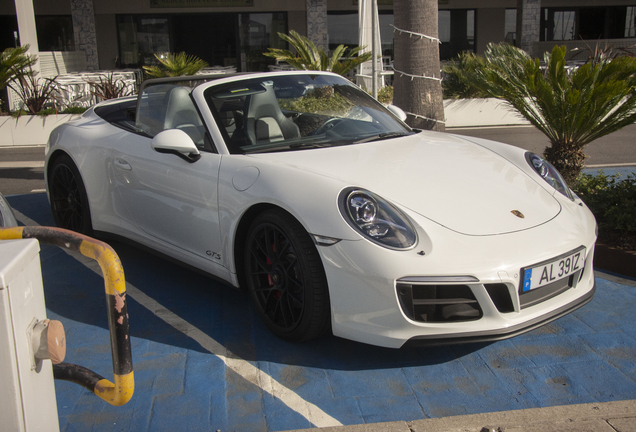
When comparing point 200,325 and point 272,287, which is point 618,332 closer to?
point 272,287

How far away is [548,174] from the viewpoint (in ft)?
11.9

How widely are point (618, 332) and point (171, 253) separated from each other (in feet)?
8.86

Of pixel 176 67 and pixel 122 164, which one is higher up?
pixel 176 67

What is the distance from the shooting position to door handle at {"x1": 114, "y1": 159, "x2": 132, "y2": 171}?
13.3ft

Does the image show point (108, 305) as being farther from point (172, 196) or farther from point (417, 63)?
point (417, 63)

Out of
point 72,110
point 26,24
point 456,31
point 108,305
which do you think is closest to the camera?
point 108,305

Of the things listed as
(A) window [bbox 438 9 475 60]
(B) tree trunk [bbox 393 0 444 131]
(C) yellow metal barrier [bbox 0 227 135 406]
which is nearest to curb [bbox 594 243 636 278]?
(B) tree trunk [bbox 393 0 444 131]

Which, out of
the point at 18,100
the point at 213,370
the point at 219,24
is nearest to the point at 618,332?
the point at 213,370

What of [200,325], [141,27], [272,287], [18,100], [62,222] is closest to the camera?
[272,287]

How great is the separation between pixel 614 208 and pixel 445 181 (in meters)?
2.02

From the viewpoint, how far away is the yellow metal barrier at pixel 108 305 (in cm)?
171

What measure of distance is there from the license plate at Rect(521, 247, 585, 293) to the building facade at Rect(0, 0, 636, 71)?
16.1m

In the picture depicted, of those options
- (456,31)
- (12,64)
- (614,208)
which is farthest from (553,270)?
(456,31)

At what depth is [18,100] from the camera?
A: 43.8ft
